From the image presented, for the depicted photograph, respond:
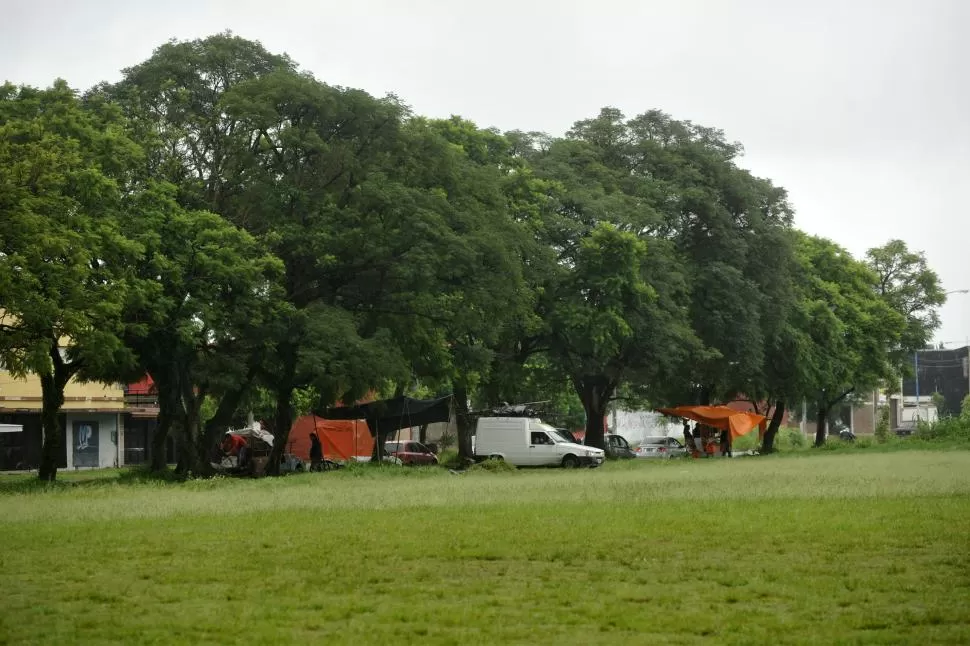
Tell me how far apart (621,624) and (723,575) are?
309cm

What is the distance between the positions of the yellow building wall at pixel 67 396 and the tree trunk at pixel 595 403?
22.5 metres

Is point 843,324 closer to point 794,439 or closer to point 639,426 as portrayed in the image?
point 794,439

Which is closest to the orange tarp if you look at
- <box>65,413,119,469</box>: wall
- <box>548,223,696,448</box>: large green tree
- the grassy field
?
<box>548,223,696,448</box>: large green tree

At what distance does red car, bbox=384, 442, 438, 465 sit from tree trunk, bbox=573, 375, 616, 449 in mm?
7333

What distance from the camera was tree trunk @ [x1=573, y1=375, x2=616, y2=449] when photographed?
59562 mm

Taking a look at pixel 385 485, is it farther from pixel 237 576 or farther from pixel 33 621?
pixel 33 621

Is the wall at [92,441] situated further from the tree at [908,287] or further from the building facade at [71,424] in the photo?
the tree at [908,287]

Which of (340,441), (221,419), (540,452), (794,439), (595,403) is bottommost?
(794,439)

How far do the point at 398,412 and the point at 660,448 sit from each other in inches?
1304

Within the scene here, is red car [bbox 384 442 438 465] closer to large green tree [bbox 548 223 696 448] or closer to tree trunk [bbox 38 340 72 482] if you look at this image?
large green tree [bbox 548 223 696 448]

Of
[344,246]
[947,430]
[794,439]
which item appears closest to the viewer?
[344,246]

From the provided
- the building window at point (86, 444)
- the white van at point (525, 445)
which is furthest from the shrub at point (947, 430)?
the building window at point (86, 444)

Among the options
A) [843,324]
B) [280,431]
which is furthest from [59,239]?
[843,324]

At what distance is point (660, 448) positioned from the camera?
76.5 m
